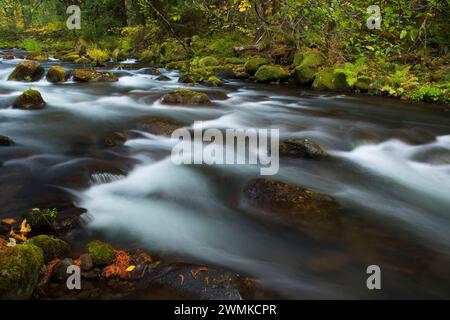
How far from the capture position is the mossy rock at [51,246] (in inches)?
123

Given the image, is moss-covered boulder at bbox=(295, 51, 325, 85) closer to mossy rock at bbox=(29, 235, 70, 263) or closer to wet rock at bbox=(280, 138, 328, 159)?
wet rock at bbox=(280, 138, 328, 159)

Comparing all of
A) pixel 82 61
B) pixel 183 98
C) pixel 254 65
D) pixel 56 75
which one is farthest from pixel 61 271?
pixel 82 61

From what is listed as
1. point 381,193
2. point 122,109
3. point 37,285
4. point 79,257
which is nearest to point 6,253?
point 37,285

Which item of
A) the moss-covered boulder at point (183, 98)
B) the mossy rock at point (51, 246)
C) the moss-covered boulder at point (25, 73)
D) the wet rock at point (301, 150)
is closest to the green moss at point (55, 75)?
the moss-covered boulder at point (25, 73)

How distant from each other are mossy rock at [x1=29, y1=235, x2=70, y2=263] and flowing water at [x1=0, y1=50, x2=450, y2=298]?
13.5 inches

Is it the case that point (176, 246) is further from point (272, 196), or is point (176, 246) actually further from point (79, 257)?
point (272, 196)

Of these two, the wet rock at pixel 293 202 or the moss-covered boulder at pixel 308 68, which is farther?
the moss-covered boulder at pixel 308 68

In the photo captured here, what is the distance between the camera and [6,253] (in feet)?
8.89

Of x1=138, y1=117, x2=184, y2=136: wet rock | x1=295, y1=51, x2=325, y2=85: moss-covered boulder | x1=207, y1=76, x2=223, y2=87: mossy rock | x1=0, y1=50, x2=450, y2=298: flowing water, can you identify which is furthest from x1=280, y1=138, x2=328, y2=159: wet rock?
x1=295, y1=51, x2=325, y2=85: moss-covered boulder

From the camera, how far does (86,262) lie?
122 inches

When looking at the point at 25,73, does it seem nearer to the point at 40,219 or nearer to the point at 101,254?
the point at 40,219

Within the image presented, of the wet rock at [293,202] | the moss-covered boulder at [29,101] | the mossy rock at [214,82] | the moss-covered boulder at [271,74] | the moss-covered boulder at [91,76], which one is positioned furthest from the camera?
the moss-covered boulder at [271,74]

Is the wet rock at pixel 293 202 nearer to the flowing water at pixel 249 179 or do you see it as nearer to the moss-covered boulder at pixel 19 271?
the flowing water at pixel 249 179
